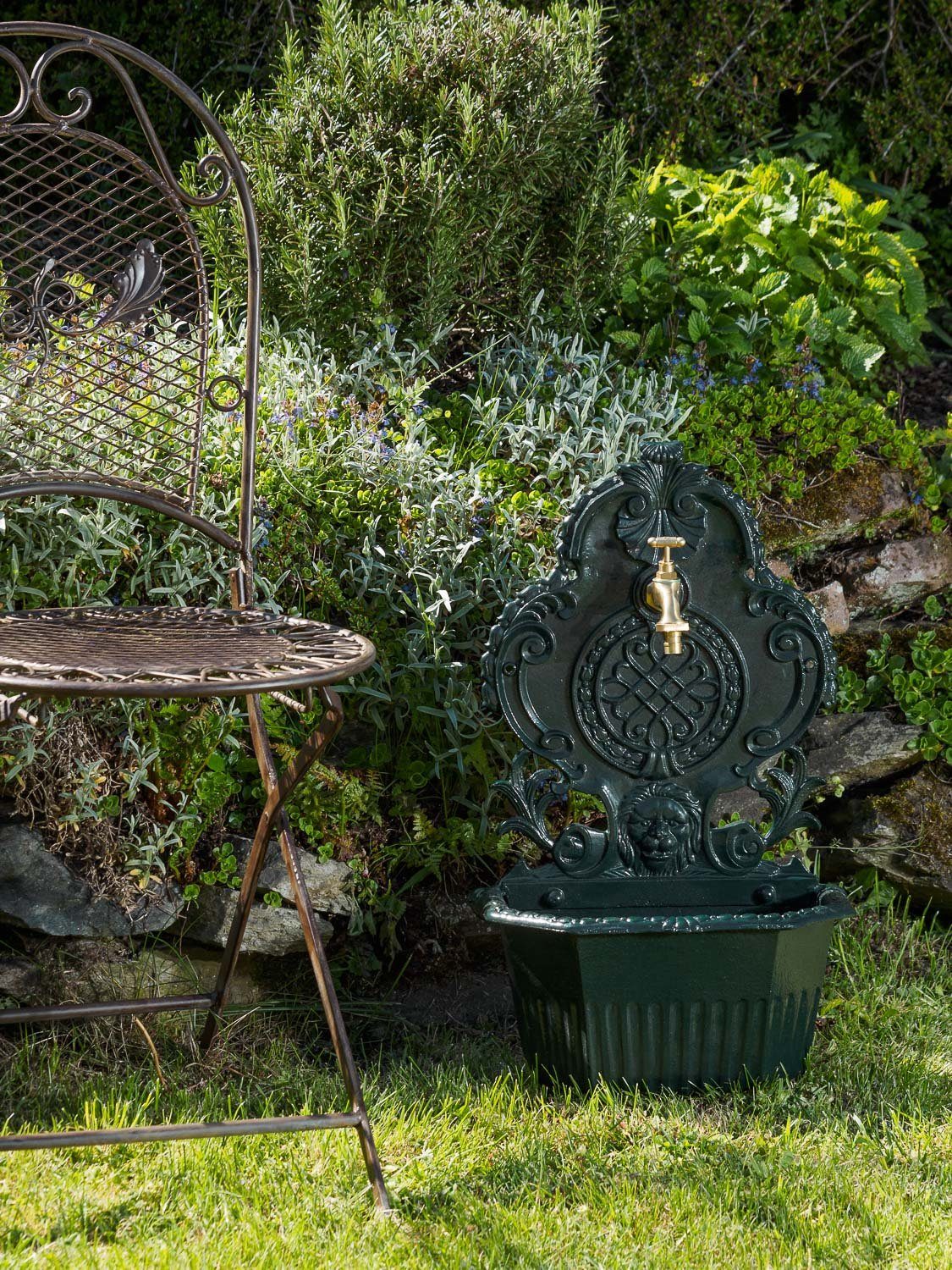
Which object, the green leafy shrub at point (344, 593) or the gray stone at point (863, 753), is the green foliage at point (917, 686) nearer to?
the gray stone at point (863, 753)

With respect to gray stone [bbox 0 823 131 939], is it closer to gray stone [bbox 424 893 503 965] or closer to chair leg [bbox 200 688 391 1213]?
chair leg [bbox 200 688 391 1213]

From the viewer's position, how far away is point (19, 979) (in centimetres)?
237

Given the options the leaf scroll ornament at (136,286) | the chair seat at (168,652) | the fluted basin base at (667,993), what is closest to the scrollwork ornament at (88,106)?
the leaf scroll ornament at (136,286)

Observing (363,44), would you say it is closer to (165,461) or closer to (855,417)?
(165,461)

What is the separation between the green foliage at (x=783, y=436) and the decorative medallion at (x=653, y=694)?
0.88 meters

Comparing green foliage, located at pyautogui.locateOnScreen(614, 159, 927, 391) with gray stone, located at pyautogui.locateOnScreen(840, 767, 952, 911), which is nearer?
gray stone, located at pyautogui.locateOnScreen(840, 767, 952, 911)

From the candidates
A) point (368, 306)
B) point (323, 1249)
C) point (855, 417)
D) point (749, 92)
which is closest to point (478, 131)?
point (368, 306)

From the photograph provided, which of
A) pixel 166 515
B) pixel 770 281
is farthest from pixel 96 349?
pixel 770 281

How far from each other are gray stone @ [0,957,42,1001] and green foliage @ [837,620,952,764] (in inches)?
75.6

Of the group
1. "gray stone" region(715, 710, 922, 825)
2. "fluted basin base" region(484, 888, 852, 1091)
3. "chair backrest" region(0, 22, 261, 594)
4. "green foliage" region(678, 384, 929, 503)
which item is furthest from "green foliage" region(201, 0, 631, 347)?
"fluted basin base" region(484, 888, 852, 1091)

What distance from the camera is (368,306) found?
323 cm

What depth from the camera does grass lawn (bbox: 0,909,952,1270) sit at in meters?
1.77

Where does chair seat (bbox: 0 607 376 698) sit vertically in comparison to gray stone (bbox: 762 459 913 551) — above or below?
above

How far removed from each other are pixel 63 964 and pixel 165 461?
3.31ft
